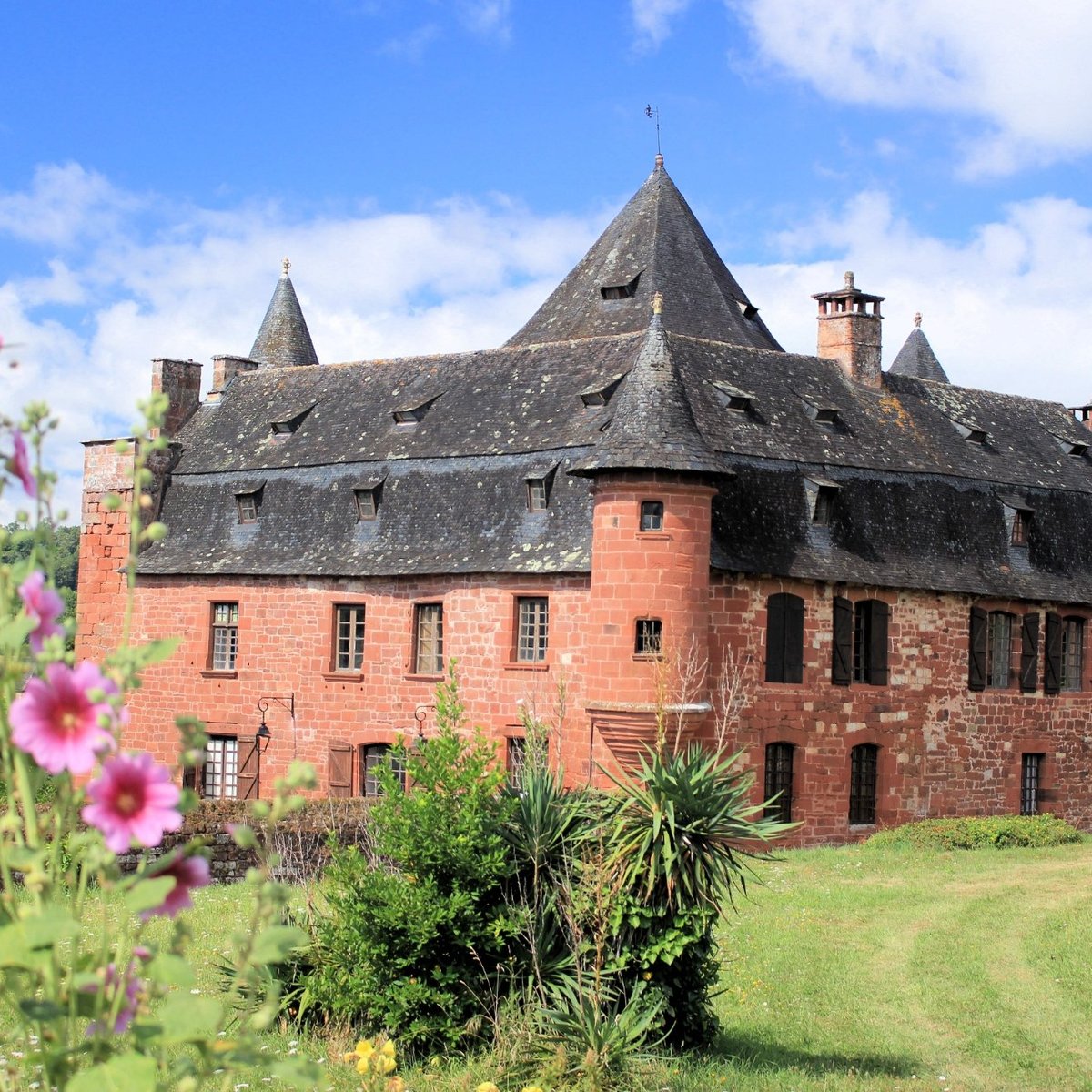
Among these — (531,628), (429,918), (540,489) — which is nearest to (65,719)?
(429,918)

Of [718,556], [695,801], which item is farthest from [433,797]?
[718,556]

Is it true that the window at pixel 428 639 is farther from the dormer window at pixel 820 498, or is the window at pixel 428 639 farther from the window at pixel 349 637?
the dormer window at pixel 820 498

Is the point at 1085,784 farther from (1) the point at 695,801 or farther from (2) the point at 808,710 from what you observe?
(1) the point at 695,801

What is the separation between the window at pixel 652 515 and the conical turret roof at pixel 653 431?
2.28 ft

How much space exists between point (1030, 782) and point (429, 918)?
2304 cm

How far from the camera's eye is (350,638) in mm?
29609

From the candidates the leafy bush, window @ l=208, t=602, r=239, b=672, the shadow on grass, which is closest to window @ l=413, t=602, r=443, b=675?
window @ l=208, t=602, r=239, b=672

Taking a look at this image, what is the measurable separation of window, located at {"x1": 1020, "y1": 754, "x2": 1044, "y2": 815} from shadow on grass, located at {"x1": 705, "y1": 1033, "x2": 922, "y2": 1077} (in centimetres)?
1886

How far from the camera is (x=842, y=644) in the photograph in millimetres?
27656

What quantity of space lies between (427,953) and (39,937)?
7425 millimetres

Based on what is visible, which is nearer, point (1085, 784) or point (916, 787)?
point (916, 787)

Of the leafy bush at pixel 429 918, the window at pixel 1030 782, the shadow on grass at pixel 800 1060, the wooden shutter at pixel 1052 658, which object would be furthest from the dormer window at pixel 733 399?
the leafy bush at pixel 429 918

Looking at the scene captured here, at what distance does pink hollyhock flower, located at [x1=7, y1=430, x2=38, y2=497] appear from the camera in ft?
11.8

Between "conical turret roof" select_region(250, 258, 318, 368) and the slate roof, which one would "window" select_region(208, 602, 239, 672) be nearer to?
the slate roof
